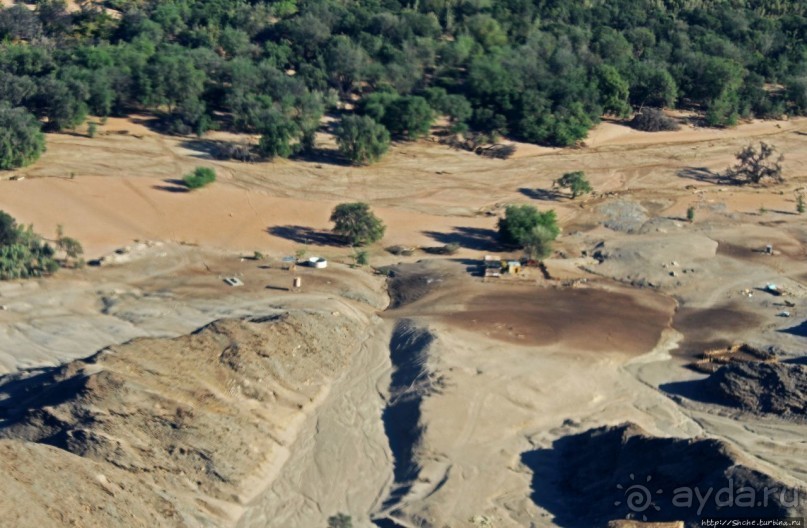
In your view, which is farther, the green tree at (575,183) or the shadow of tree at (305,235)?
the green tree at (575,183)

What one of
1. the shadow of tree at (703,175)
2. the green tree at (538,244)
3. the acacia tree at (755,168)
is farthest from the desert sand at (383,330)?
the acacia tree at (755,168)

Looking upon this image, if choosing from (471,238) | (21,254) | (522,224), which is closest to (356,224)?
(471,238)

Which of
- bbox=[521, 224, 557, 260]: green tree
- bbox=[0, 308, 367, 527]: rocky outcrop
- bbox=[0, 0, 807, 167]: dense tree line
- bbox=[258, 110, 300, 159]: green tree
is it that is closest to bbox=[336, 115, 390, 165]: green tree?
bbox=[0, 0, 807, 167]: dense tree line

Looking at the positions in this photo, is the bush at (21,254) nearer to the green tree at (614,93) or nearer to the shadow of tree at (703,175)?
the shadow of tree at (703,175)

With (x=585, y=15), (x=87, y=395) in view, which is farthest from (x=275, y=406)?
(x=585, y=15)

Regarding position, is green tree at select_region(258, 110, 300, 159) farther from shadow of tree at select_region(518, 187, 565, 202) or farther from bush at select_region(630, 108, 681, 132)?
bush at select_region(630, 108, 681, 132)
